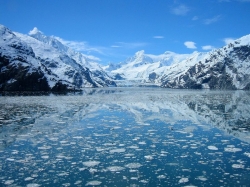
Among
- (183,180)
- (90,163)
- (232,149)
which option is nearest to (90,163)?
(90,163)

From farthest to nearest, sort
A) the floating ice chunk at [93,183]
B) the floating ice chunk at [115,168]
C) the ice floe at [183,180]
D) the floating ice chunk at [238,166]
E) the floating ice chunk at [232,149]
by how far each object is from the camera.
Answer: the floating ice chunk at [232,149] → the floating ice chunk at [238,166] → the floating ice chunk at [115,168] → the ice floe at [183,180] → the floating ice chunk at [93,183]

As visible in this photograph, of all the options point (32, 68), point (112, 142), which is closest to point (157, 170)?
point (112, 142)

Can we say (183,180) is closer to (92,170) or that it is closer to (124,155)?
(92,170)

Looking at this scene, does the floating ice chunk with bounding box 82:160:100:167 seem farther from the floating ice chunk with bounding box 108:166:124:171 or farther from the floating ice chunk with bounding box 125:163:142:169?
the floating ice chunk with bounding box 125:163:142:169

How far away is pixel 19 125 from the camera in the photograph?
2514cm

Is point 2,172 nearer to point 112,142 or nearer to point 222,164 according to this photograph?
point 112,142

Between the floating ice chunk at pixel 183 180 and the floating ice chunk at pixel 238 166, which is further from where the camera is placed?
the floating ice chunk at pixel 238 166

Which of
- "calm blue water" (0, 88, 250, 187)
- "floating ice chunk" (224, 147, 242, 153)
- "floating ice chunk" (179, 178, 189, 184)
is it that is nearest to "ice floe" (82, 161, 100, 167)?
"calm blue water" (0, 88, 250, 187)

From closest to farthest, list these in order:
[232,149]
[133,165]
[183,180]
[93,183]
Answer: [93,183] → [183,180] → [133,165] → [232,149]

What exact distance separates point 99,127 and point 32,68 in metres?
129

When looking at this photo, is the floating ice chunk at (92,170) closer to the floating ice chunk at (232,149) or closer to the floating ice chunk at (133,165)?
the floating ice chunk at (133,165)

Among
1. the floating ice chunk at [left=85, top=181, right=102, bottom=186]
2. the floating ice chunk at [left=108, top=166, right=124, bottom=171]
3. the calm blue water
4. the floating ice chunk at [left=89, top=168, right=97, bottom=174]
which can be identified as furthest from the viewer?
the floating ice chunk at [left=108, top=166, right=124, bottom=171]

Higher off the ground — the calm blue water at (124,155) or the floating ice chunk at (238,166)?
the floating ice chunk at (238,166)

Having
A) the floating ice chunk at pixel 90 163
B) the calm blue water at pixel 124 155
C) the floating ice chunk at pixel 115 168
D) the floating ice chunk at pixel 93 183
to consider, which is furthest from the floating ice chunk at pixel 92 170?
the floating ice chunk at pixel 93 183
